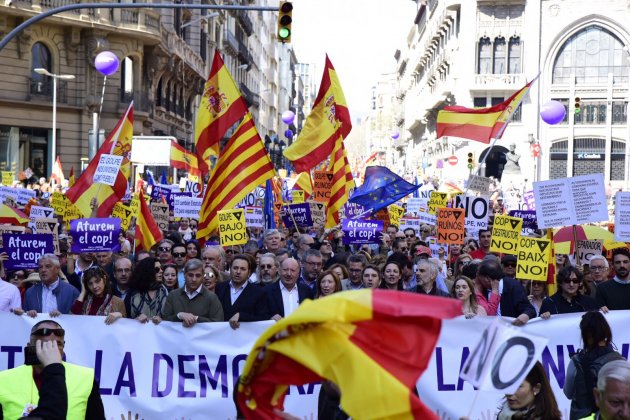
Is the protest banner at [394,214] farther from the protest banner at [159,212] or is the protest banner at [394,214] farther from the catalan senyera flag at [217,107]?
the catalan senyera flag at [217,107]

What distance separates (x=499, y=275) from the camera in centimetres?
938

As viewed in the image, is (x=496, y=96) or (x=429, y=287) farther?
(x=496, y=96)

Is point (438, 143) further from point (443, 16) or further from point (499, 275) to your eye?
point (499, 275)

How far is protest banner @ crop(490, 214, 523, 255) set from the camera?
12062 millimetres

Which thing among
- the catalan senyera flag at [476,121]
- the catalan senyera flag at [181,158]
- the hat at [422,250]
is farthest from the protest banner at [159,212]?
the catalan senyera flag at [181,158]

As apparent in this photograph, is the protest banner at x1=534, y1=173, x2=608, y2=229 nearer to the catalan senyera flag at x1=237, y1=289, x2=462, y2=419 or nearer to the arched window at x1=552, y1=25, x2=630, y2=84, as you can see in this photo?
the catalan senyera flag at x1=237, y1=289, x2=462, y2=419

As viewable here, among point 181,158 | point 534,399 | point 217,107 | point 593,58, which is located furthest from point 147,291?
point 593,58

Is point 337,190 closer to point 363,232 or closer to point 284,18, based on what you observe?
point 363,232

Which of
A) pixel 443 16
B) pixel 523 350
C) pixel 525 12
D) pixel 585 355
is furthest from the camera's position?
pixel 443 16

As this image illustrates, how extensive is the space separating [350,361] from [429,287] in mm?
6239

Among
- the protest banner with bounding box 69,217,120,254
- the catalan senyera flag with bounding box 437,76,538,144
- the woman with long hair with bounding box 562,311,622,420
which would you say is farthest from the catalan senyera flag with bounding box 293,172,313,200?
the woman with long hair with bounding box 562,311,622,420

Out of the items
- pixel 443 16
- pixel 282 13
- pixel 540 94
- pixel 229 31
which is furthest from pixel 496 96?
pixel 282 13

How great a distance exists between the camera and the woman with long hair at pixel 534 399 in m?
4.86

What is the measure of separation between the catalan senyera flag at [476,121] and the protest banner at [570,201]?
4.56m
